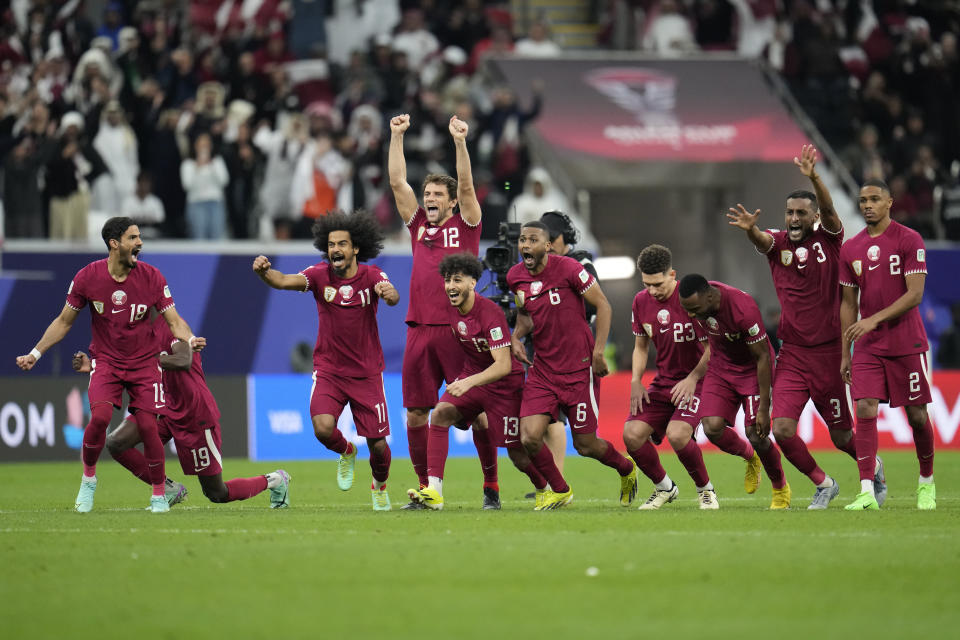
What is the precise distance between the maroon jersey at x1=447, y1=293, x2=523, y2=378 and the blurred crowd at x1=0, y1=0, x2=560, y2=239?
1065cm

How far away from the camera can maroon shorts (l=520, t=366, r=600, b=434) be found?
1148cm

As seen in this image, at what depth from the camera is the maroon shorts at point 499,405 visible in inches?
458

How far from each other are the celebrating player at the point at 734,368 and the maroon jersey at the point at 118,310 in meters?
4.07

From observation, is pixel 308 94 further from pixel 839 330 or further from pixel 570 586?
pixel 570 586

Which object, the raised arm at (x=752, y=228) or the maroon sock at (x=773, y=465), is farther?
the maroon sock at (x=773, y=465)

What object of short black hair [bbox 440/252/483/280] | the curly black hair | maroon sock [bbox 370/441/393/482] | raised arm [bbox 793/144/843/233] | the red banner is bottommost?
the red banner

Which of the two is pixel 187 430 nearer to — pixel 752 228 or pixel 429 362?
pixel 429 362

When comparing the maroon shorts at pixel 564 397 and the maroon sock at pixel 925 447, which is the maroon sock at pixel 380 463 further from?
the maroon sock at pixel 925 447

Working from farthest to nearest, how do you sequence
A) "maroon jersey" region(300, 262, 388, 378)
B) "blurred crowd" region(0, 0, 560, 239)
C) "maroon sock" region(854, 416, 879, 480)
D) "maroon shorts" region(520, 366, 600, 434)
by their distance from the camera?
"blurred crowd" region(0, 0, 560, 239)
"maroon jersey" region(300, 262, 388, 378)
"maroon shorts" region(520, 366, 600, 434)
"maroon sock" region(854, 416, 879, 480)

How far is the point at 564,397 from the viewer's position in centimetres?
1150

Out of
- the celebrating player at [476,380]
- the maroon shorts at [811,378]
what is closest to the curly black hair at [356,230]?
the celebrating player at [476,380]


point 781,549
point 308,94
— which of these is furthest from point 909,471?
point 308,94

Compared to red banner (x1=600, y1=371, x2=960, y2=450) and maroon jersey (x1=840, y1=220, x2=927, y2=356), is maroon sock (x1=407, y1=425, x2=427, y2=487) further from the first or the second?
red banner (x1=600, y1=371, x2=960, y2=450)

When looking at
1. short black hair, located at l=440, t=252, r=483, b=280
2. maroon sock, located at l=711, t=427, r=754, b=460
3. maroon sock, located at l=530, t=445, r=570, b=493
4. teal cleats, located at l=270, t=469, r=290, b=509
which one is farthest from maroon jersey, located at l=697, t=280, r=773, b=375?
teal cleats, located at l=270, t=469, r=290, b=509
